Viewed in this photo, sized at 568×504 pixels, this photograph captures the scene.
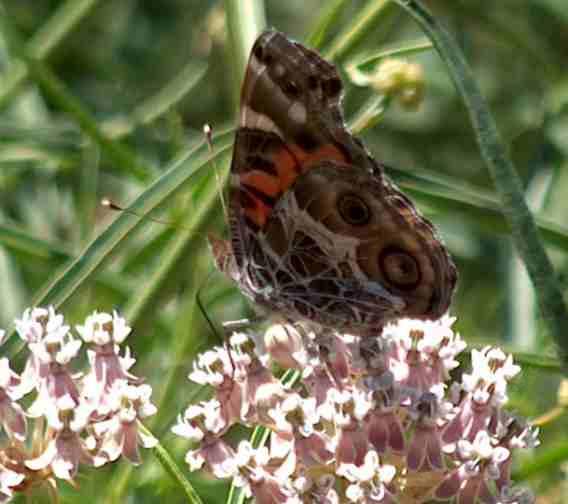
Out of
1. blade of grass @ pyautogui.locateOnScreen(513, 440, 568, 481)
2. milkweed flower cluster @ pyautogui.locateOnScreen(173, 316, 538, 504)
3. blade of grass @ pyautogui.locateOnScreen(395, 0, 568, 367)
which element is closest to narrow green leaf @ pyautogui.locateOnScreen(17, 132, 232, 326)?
milkweed flower cluster @ pyautogui.locateOnScreen(173, 316, 538, 504)

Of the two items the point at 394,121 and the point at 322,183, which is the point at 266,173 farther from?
the point at 394,121

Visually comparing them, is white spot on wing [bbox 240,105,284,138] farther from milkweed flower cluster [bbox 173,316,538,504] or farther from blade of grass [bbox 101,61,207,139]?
blade of grass [bbox 101,61,207,139]

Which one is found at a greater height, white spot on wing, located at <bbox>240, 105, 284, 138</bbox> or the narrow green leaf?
white spot on wing, located at <bbox>240, 105, 284, 138</bbox>

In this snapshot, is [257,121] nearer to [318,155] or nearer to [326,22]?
[318,155]

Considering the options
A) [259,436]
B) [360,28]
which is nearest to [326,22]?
[360,28]

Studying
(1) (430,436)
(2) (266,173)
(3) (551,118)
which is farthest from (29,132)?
(1) (430,436)
